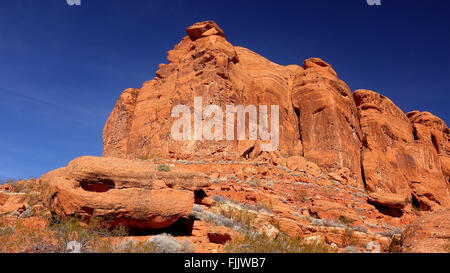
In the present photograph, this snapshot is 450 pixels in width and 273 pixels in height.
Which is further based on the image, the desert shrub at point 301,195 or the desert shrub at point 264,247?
the desert shrub at point 301,195

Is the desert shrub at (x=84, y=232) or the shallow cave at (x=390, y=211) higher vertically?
the shallow cave at (x=390, y=211)

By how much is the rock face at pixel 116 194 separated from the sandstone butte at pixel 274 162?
25 mm

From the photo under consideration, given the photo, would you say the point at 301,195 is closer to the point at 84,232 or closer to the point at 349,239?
the point at 349,239

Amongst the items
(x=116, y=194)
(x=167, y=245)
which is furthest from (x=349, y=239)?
(x=116, y=194)

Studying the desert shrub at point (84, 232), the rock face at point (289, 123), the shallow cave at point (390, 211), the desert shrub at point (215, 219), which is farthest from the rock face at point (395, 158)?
the desert shrub at point (84, 232)

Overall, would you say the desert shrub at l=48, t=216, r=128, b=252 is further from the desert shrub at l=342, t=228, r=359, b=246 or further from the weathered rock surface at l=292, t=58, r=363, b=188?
the weathered rock surface at l=292, t=58, r=363, b=188

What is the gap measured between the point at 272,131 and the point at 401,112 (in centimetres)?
2125

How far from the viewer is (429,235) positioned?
8.18 meters

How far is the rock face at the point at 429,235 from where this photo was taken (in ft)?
24.2

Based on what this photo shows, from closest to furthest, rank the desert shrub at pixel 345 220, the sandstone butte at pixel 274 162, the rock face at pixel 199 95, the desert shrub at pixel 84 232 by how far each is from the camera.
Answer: the desert shrub at pixel 84 232, the sandstone butte at pixel 274 162, the desert shrub at pixel 345 220, the rock face at pixel 199 95

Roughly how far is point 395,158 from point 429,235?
94.4 feet

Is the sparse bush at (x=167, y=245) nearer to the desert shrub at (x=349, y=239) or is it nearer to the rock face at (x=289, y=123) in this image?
the desert shrub at (x=349, y=239)
